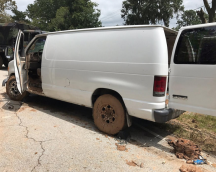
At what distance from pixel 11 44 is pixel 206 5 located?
11383 millimetres

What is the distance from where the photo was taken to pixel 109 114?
400 cm

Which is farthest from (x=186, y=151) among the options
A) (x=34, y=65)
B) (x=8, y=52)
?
(x=8, y=52)

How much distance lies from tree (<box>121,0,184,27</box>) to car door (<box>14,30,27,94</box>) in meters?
25.1

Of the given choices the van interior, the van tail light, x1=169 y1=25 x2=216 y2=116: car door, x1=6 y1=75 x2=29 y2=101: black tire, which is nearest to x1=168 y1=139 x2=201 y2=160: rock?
x1=169 y1=25 x2=216 y2=116: car door

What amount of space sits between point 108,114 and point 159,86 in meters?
1.24

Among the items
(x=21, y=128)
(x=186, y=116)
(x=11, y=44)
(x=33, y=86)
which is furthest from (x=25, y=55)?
(x=11, y=44)

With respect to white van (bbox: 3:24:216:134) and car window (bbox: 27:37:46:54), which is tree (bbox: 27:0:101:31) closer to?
car window (bbox: 27:37:46:54)

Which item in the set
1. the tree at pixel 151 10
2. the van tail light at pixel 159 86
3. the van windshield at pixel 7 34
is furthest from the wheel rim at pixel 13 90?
the tree at pixel 151 10

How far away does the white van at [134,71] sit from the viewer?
10.4 feet

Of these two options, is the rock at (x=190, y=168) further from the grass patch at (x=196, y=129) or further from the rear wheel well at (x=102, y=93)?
the rear wheel well at (x=102, y=93)

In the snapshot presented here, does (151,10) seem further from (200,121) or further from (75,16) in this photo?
(200,121)

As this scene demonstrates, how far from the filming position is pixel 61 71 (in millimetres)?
4676

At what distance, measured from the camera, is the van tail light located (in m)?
3.27

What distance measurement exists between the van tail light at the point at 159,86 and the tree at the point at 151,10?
1055 inches
